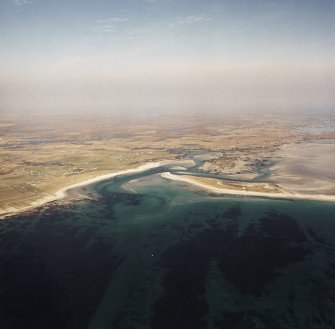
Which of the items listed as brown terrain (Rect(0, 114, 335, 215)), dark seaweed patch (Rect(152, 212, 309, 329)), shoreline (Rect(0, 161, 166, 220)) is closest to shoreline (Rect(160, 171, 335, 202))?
brown terrain (Rect(0, 114, 335, 215))

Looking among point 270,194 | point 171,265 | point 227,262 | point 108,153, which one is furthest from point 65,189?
point 108,153

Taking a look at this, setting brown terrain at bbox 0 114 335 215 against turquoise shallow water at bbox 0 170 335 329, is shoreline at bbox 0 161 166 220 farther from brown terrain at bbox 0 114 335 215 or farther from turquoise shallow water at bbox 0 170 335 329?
turquoise shallow water at bbox 0 170 335 329

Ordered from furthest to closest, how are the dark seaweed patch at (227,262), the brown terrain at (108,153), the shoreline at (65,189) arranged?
the brown terrain at (108,153)
the shoreline at (65,189)
the dark seaweed patch at (227,262)

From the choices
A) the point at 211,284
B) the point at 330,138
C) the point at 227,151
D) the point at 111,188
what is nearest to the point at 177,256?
the point at 211,284

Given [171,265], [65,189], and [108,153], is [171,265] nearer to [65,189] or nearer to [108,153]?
[65,189]

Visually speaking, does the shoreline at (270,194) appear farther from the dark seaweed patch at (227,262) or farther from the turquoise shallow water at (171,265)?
the dark seaweed patch at (227,262)

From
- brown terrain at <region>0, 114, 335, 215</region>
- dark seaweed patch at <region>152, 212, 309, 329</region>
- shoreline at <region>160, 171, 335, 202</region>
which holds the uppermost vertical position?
brown terrain at <region>0, 114, 335, 215</region>

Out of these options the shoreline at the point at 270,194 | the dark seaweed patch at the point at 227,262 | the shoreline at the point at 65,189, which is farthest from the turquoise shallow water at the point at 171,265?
the shoreline at the point at 65,189

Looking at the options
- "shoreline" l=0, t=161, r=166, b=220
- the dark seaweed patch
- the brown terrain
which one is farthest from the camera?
the brown terrain
